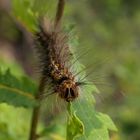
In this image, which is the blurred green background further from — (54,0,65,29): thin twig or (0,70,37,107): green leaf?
(54,0,65,29): thin twig

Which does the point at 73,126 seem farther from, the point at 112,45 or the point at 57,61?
the point at 112,45

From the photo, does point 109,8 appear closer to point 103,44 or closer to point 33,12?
point 103,44

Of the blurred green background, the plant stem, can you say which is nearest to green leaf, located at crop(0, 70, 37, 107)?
the plant stem

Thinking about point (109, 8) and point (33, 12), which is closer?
point (33, 12)

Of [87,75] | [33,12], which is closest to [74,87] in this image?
[87,75]

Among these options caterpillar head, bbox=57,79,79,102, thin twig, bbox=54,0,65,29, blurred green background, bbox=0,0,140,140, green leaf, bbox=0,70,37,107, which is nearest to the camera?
caterpillar head, bbox=57,79,79,102
